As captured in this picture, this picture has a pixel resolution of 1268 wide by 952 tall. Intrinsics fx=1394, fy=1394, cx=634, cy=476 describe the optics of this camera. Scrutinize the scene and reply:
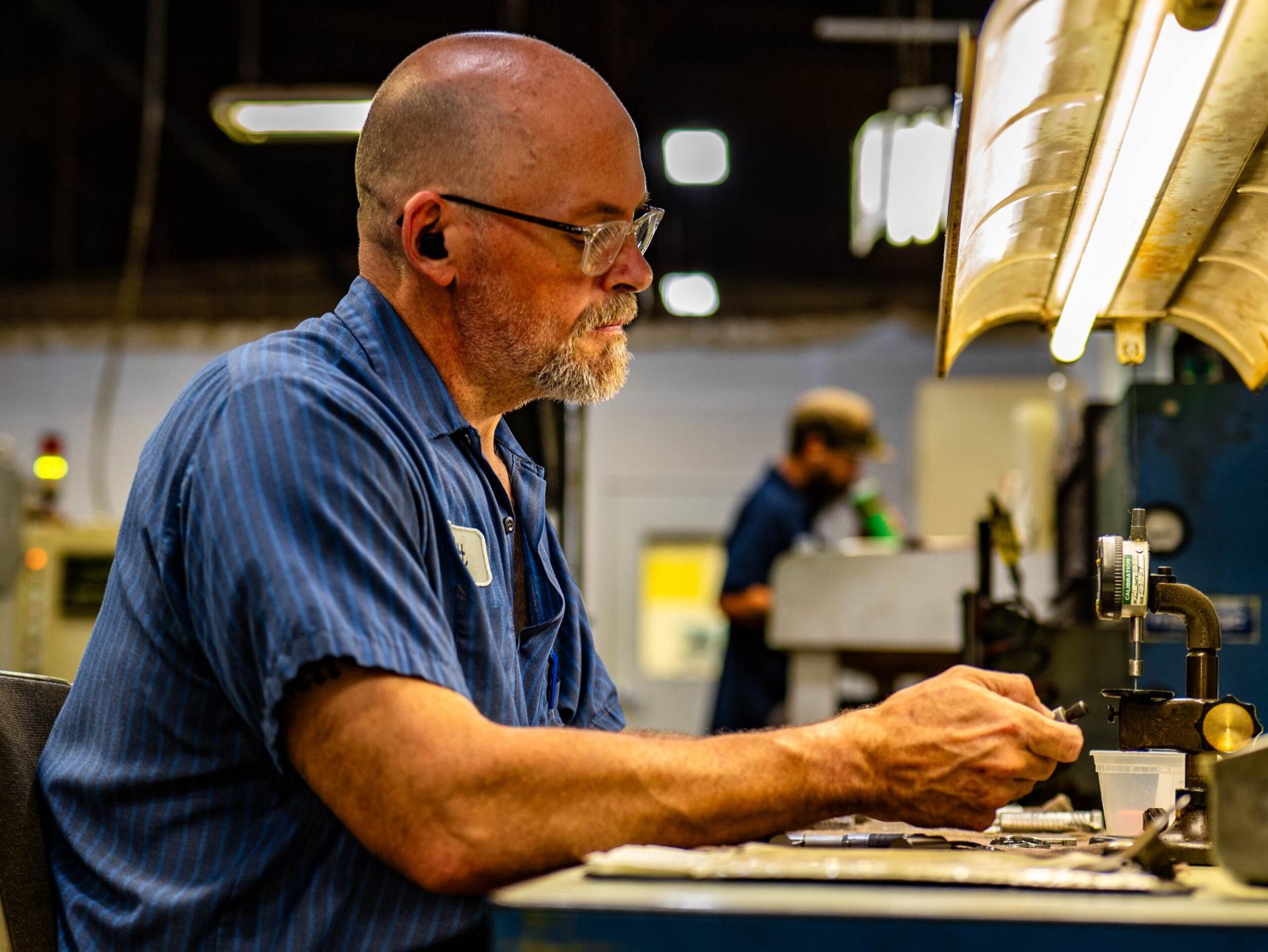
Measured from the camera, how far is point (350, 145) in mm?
6973

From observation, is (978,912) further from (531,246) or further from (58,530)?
(58,530)

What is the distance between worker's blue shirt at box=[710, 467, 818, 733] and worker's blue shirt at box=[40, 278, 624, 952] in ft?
11.5

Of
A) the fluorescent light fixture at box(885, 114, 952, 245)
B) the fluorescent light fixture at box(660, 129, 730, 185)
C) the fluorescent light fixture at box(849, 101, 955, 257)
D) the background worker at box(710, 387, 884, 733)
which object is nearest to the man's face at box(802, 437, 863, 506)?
the background worker at box(710, 387, 884, 733)

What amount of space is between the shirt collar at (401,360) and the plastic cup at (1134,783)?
30.3 inches

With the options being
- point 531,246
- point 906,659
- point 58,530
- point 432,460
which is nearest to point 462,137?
point 531,246

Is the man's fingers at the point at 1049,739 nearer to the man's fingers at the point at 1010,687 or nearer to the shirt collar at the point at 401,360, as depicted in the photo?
the man's fingers at the point at 1010,687

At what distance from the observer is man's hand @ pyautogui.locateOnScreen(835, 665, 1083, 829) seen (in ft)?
3.79

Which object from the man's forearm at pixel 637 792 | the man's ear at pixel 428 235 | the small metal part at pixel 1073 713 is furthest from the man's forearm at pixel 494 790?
the man's ear at pixel 428 235

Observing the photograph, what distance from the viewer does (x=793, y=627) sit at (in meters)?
3.83

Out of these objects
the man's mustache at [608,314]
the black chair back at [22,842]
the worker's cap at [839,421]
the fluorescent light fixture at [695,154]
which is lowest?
the black chair back at [22,842]

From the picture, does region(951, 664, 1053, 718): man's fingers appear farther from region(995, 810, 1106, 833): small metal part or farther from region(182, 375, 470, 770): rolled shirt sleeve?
region(182, 375, 470, 770): rolled shirt sleeve

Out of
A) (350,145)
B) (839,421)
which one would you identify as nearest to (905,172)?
(839,421)

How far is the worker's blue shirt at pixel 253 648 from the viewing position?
3.62 feet

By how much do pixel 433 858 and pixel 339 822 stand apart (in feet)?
0.44
